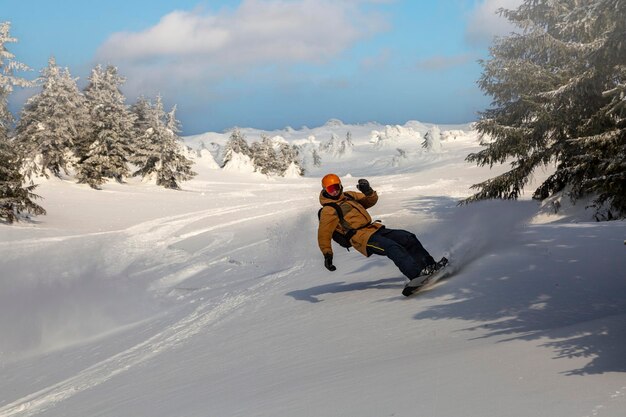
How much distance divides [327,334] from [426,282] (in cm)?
→ 178

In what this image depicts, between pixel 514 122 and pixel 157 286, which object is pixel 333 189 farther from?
pixel 514 122

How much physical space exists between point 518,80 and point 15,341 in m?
15.2

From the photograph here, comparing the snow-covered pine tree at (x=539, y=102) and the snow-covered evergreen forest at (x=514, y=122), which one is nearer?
the snow-covered evergreen forest at (x=514, y=122)

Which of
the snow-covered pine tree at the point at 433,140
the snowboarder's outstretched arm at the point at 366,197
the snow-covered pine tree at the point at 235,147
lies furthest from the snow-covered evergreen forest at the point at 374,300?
the snow-covered pine tree at the point at 433,140

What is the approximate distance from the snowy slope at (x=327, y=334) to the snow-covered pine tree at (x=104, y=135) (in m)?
29.3

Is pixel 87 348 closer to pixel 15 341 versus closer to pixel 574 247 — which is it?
pixel 15 341

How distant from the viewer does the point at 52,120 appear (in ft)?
144

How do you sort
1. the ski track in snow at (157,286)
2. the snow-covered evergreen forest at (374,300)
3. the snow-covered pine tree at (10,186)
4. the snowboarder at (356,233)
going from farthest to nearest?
the snow-covered pine tree at (10,186) → the snowboarder at (356,233) → the ski track in snow at (157,286) → the snow-covered evergreen forest at (374,300)

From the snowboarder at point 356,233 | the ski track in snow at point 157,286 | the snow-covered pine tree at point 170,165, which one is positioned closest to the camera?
the ski track in snow at point 157,286

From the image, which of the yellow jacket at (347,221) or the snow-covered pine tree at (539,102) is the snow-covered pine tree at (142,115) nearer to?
the snow-covered pine tree at (539,102)

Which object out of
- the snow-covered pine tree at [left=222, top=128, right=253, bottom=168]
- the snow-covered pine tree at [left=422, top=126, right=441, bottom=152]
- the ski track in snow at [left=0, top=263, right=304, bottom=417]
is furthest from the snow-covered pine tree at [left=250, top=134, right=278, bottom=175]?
the ski track in snow at [left=0, top=263, right=304, bottom=417]

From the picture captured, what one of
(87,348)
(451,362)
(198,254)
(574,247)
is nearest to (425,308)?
(451,362)

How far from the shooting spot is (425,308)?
20.4ft

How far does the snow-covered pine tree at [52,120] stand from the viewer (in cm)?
4344
